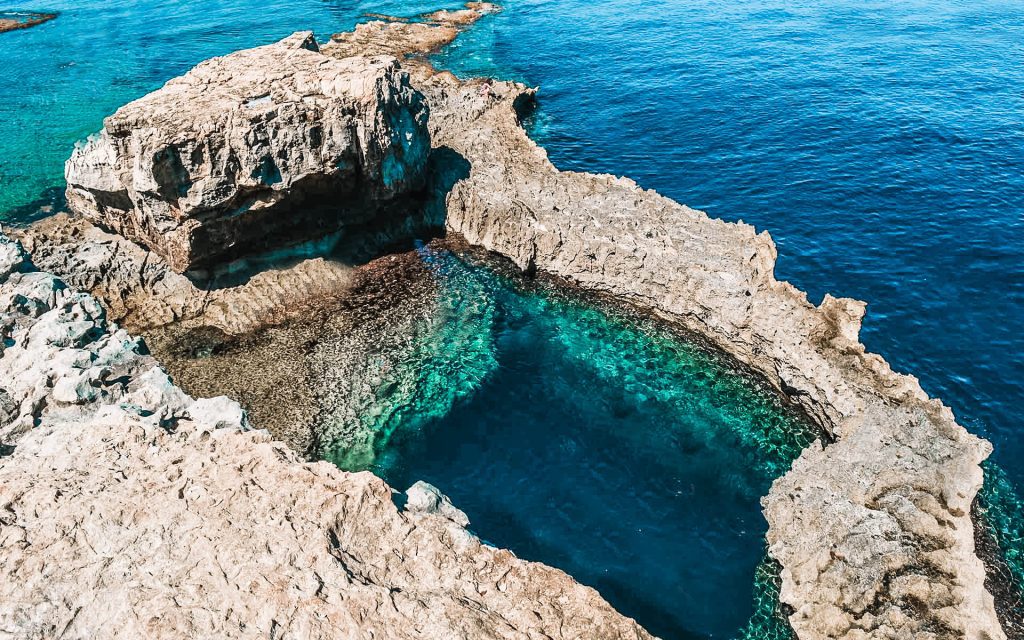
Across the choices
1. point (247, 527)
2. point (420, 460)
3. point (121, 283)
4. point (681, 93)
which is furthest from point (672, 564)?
point (681, 93)

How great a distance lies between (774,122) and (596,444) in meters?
38.0

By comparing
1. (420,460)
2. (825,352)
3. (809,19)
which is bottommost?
(420,460)

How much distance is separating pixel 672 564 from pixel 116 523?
16.9 metres

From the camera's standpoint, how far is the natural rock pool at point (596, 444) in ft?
72.2

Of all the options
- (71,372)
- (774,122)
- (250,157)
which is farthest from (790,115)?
(71,372)

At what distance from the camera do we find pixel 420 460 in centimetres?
2583

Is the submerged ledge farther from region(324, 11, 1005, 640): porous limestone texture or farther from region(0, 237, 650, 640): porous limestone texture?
region(0, 237, 650, 640): porous limestone texture

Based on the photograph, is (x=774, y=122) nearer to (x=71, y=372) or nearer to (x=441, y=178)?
(x=441, y=178)

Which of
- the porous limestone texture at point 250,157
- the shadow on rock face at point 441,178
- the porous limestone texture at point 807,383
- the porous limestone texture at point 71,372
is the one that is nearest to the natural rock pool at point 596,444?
the porous limestone texture at point 807,383

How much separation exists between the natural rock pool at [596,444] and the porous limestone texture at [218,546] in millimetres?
6896

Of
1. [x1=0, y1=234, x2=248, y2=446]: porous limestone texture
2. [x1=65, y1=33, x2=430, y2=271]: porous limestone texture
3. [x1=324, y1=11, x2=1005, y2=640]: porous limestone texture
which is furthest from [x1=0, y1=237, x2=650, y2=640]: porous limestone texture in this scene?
[x1=65, y1=33, x2=430, y2=271]: porous limestone texture

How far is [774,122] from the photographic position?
52.2 m

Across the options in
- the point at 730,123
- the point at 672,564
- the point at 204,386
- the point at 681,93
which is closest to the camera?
the point at 672,564

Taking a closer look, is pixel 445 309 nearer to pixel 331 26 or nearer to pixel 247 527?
pixel 247 527
